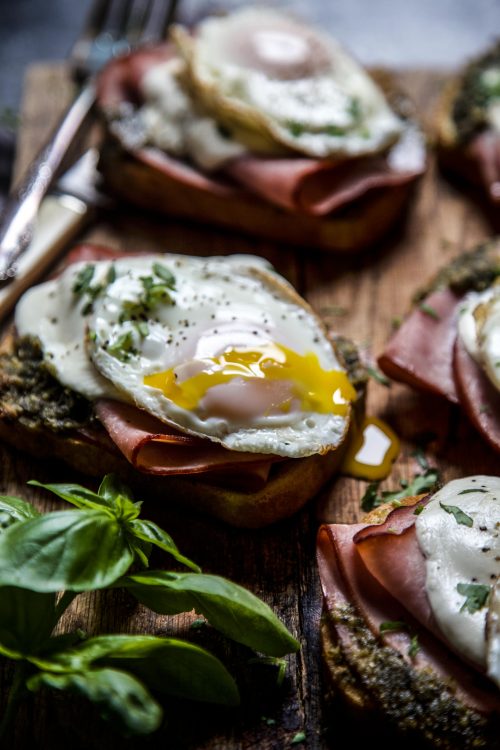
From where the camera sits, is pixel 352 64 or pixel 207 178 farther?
pixel 352 64

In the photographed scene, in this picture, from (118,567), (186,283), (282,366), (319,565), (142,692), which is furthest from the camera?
(186,283)

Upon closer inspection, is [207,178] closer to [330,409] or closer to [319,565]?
[330,409]

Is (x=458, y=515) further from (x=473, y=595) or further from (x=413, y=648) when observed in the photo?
(x=413, y=648)

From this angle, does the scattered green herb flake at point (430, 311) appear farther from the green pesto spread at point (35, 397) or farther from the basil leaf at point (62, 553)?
the basil leaf at point (62, 553)

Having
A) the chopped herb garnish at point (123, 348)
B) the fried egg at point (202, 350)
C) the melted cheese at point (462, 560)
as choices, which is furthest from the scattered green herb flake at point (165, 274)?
the melted cheese at point (462, 560)

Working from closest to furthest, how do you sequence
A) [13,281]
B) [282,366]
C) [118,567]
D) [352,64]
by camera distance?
[118,567] → [282,366] → [13,281] → [352,64]

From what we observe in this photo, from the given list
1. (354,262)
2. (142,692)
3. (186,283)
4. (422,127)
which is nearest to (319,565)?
(142,692)

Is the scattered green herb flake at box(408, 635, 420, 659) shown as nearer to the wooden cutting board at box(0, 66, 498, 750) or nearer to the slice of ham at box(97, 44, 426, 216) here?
the wooden cutting board at box(0, 66, 498, 750)

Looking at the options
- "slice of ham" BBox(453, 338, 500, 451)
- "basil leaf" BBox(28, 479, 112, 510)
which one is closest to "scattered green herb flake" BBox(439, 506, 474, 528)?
"slice of ham" BBox(453, 338, 500, 451)
